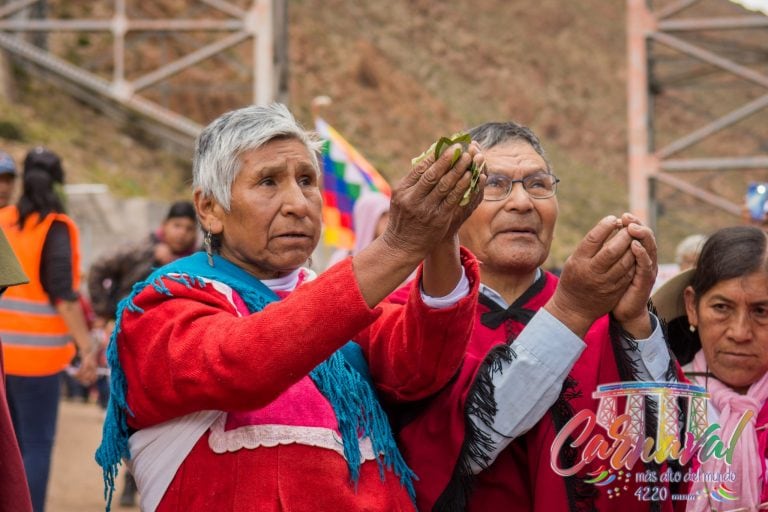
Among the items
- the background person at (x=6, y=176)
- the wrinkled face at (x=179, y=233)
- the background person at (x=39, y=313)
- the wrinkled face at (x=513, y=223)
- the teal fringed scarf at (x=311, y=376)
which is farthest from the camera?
the wrinkled face at (x=179, y=233)

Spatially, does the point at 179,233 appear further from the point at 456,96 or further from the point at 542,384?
the point at 456,96

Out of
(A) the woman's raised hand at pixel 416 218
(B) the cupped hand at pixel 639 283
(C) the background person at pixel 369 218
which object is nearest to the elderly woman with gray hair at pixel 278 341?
(A) the woman's raised hand at pixel 416 218

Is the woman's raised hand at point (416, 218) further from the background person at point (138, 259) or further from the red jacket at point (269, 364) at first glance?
the background person at point (138, 259)

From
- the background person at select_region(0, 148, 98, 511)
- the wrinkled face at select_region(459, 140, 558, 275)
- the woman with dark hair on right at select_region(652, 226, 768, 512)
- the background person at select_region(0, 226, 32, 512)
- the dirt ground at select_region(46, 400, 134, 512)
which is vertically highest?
the wrinkled face at select_region(459, 140, 558, 275)

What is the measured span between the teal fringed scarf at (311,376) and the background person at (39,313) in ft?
8.65

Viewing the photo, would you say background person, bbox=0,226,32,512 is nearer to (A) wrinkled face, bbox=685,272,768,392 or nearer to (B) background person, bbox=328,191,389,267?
(A) wrinkled face, bbox=685,272,768,392

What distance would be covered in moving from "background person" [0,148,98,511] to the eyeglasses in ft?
9.67

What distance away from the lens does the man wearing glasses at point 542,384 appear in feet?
7.09

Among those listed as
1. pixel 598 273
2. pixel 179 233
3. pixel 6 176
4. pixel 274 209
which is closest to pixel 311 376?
pixel 274 209

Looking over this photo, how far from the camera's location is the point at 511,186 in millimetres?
2734

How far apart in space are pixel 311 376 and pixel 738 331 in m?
1.13

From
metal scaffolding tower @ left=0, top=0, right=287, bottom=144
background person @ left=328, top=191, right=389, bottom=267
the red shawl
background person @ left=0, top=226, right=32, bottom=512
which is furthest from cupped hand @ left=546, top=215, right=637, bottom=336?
metal scaffolding tower @ left=0, top=0, right=287, bottom=144

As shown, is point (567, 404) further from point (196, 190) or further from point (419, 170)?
point (196, 190)

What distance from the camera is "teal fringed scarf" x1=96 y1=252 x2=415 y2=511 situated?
2.31 meters
